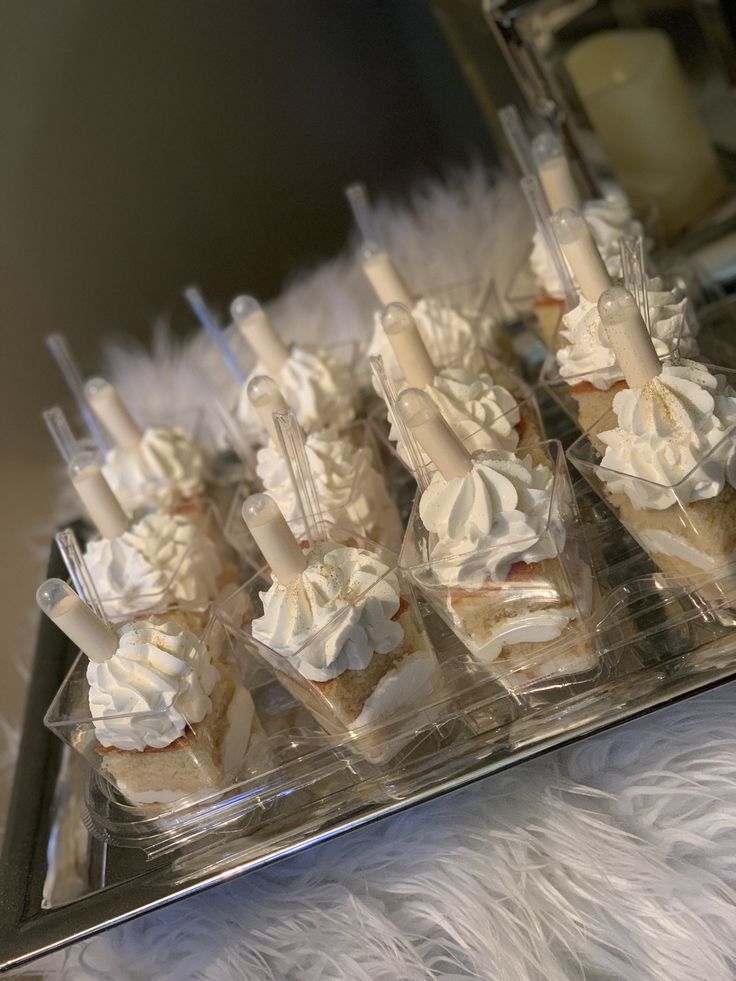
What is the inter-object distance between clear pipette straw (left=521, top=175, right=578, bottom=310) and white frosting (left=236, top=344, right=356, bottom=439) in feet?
1.01

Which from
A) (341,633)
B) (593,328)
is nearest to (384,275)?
(593,328)

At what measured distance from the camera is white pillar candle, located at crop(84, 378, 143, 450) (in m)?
1.32

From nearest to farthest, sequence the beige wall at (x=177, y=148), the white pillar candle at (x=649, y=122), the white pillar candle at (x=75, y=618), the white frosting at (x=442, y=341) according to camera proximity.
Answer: the white pillar candle at (x=75, y=618)
the white frosting at (x=442, y=341)
the white pillar candle at (x=649, y=122)
the beige wall at (x=177, y=148)

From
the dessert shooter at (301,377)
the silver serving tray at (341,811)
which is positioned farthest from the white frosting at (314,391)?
the silver serving tray at (341,811)

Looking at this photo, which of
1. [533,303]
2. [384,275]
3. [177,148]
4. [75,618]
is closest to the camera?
[75,618]

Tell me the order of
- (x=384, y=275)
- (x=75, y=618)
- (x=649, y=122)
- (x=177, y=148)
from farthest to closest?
1. (x=177, y=148)
2. (x=649, y=122)
3. (x=384, y=275)
4. (x=75, y=618)

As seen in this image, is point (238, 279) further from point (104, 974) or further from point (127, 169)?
point (104, 974)

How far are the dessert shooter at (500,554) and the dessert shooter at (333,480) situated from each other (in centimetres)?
21

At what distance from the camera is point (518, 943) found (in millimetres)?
816

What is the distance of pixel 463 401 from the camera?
Answer: 1.03 meters

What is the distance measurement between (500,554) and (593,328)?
11.1 inches

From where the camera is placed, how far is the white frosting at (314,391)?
1250mm

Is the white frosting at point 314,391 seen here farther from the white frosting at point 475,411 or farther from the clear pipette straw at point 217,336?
the white frosting at point 475,411

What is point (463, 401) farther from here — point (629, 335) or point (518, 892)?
point (518, 892)
